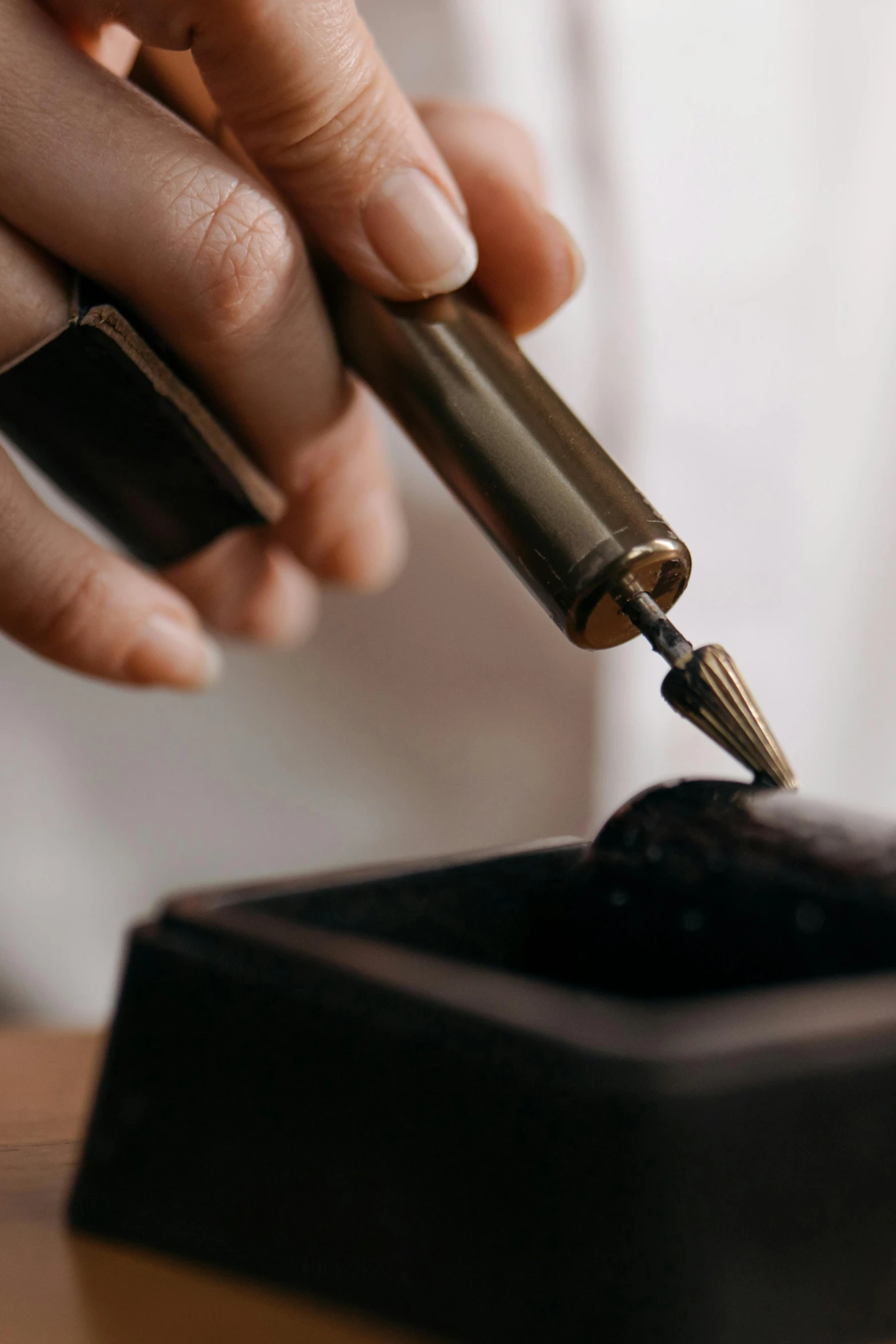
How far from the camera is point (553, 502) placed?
252 mm

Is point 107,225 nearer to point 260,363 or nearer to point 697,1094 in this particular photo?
point 260,363

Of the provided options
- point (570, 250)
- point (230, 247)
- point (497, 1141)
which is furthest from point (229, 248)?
point (497, 1141)

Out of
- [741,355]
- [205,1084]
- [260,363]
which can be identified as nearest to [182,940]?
[205,1084]

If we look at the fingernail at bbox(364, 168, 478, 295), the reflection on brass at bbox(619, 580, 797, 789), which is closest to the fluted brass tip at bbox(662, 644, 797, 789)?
the reflection on brass at bbox(619, 580, 797, 789)

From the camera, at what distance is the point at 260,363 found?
315mm

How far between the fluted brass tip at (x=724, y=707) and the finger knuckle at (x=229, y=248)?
0.14 meters

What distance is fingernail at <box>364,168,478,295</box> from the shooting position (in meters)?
0.29

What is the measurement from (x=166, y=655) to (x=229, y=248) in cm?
15

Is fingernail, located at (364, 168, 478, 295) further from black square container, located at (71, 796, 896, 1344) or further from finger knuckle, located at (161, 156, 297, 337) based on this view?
black square container, located at (71, 796, 896, 1344)

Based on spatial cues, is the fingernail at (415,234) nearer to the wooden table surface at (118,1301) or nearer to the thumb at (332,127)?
the thumb at (332,127)

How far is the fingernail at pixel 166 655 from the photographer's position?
15.4 inches

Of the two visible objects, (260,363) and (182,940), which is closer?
(182,940)

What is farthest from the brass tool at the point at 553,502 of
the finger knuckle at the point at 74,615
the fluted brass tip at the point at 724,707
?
the finger knuckle at the point at 74,615

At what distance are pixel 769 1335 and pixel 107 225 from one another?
0.87ft
